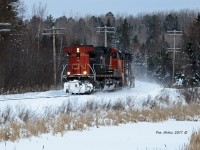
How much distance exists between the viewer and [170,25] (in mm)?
141375

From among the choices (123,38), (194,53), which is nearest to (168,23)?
(123,38)

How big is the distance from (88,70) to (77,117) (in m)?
10.3

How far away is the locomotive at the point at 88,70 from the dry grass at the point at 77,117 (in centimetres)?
495

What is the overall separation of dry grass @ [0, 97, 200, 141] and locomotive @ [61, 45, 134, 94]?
4.95 m

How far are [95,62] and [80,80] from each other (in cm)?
172

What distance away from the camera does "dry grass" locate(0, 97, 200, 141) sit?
11.4 metres

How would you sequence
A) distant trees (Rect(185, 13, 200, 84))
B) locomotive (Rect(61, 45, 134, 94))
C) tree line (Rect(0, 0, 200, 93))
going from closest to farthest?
locomotive (Rect(61, 45, 134, 94)) < tree line (Rect(0, 0, 200, 93)) < distant trees (Rect(185, 13, 200, 84))

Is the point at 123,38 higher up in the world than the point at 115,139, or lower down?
higher up

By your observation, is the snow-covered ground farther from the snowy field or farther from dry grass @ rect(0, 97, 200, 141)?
dry grass @ rect(0, 97, 200, 141)

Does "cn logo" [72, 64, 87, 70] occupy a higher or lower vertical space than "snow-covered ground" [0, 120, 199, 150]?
higher

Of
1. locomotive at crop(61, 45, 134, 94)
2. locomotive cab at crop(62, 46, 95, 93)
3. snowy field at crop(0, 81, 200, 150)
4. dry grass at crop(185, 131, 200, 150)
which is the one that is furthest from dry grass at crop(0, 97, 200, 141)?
locomotive cab at crop(62, 46, 95, 93)

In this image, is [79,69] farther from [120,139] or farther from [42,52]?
Answer: [42,52]

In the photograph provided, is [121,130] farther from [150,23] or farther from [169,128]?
[150,23]

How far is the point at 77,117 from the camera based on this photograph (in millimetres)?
14156
